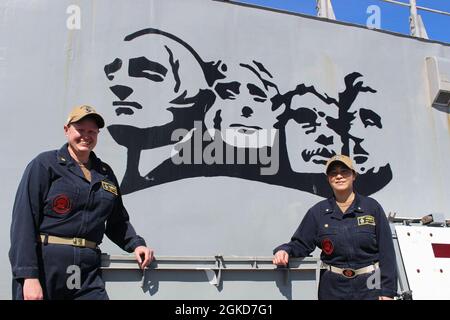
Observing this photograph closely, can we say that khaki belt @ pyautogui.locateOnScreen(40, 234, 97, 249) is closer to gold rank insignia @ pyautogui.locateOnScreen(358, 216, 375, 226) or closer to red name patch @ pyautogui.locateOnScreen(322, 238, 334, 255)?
red name patch @ pyautogui.locateOnScreen(322, 238, 334, 255)

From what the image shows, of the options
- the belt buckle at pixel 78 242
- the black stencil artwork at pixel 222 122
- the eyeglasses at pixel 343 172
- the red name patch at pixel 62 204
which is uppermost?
the black stencil artwork at pixel 222 122

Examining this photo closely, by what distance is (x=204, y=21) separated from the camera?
161 inches

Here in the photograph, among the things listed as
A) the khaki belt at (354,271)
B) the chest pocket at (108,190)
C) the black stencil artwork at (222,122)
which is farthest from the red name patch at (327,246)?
the black stencil artwork at (222,122)

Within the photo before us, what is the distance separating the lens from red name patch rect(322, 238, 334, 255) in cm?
254

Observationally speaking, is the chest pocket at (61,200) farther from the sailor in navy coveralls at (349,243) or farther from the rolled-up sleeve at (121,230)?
the sailor in navy coveralls at (349,243)

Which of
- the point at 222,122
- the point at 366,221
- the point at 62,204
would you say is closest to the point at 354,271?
the point at 366,221

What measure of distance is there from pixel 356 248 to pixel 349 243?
43 millimetres

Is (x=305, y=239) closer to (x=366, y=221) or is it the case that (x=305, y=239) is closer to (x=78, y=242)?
(x=366, y=221)

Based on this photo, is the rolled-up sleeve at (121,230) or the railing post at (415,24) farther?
the railing post at (415,24)

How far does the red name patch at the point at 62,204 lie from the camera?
83.8 inches

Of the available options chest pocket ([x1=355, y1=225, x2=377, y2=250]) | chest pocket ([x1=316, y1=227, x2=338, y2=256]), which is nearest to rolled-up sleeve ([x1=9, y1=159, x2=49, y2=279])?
chest pocket ([x1=316, y1=227, x2=338, y2=256])
